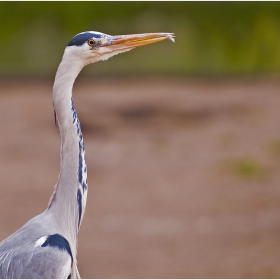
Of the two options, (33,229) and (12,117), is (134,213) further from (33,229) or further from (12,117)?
(33,229)

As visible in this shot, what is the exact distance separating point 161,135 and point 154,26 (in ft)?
4.51

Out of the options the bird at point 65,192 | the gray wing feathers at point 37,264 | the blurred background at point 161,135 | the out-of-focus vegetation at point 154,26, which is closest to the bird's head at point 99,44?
the bird at point 65,192

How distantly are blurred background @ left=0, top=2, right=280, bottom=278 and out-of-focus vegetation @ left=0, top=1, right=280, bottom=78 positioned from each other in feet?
0.06

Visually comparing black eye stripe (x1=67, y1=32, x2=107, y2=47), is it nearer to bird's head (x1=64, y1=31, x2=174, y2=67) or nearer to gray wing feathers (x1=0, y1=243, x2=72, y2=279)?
bird's head (x1=64, y1=31, x2=174, y2=67)

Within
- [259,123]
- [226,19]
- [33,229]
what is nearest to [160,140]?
[259,123]

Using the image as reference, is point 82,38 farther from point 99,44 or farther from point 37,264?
point 37,264

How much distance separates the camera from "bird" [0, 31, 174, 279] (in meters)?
2.13

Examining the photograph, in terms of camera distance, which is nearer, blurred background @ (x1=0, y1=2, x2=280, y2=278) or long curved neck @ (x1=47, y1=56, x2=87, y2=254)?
long curved neck @ (x1=47, y1=56, x2=87, y2=254)

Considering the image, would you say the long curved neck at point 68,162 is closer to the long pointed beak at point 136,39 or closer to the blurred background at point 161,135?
the long pointed beak at point 136,39

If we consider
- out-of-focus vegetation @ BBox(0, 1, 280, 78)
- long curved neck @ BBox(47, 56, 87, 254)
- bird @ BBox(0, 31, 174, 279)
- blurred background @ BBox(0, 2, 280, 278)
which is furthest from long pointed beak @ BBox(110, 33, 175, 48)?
out-of-focus vegetation @ BBox(0, 1, 280, 78)

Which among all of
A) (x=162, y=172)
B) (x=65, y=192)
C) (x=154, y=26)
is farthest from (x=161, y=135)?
(x=65, y=192)

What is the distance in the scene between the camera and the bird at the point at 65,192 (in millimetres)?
2133

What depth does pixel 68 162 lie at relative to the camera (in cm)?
222

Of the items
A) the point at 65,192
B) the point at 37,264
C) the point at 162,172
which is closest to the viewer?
the point at 37,264
